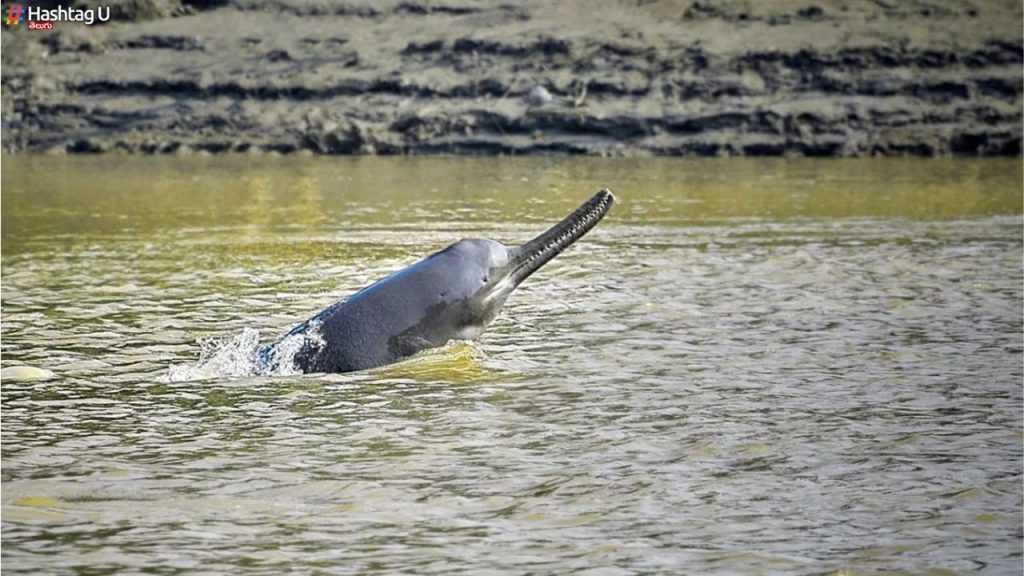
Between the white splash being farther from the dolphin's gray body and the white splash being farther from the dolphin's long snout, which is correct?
the dolphin's long snout

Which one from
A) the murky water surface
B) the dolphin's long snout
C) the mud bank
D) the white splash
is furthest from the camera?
the mud bank

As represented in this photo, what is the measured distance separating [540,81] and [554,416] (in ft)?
75.8

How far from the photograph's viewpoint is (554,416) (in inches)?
312

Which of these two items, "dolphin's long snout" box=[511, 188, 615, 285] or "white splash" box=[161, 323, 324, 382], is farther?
"dolphin's long snout" box=[511, 188, 615, 285]

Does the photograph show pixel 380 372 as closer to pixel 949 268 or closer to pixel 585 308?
pixel 585 308

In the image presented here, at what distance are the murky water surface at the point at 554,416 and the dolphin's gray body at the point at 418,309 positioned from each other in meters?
0.18

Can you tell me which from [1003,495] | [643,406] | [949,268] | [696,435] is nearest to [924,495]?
[1003,495]

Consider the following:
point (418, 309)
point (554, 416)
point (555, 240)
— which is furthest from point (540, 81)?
point (554, 416)

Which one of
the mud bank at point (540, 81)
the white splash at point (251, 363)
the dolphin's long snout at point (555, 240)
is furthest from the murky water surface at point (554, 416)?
the mud bank at point (540, 81)

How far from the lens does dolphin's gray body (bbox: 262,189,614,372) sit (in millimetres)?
9008

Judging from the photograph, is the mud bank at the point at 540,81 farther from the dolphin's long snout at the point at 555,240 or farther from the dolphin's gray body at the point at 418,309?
the dolphin's gray body at the point at 418,309

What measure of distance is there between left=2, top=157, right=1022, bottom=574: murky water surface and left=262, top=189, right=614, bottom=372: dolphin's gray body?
0.59 ft

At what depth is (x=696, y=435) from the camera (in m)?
7.49

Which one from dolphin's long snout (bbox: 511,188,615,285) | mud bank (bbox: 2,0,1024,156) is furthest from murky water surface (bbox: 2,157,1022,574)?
mud bank (bbox: 2,0,1024,156)
